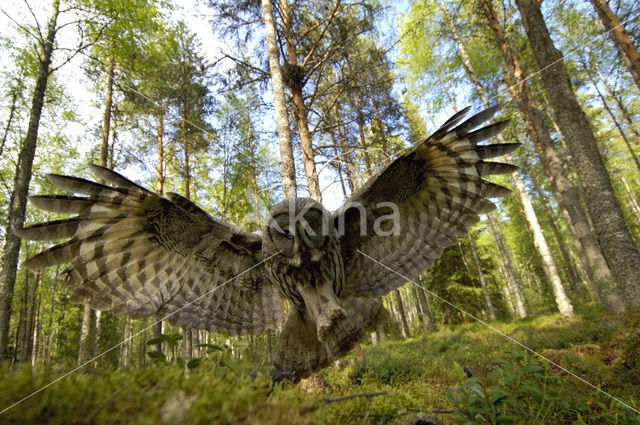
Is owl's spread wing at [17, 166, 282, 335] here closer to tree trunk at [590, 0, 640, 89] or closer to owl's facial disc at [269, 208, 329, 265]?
owl's facial disc at [269, 208, 329, 265]

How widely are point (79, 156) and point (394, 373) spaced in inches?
548

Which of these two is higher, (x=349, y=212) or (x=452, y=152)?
(x=452, y=152)

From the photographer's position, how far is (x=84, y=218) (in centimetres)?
228

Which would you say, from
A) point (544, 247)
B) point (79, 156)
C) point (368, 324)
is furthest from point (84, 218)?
point (79, 156)

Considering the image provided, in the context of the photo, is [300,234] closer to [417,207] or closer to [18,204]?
[417,207]

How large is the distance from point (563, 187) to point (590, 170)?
4.08 metres

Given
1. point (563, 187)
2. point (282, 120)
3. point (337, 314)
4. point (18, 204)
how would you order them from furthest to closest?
point (563, 187) → point (18, 204) → point (282, 120) → point (337, 314)

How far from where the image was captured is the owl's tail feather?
7.82 feet

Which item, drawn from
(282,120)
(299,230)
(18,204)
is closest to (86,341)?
(18,204)

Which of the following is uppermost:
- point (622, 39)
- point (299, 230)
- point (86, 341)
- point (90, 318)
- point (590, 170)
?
point (622, 39)

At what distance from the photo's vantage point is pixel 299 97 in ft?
20.9

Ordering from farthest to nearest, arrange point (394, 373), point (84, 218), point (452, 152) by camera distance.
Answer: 1. point (394, 373)
2. point (452, 152)
3. point (84, 218)

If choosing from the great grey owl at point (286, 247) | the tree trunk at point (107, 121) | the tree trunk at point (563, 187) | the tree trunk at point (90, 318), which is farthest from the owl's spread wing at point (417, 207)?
the tree trunk at point (107, 121)

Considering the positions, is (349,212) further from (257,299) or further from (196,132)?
(196,132)
